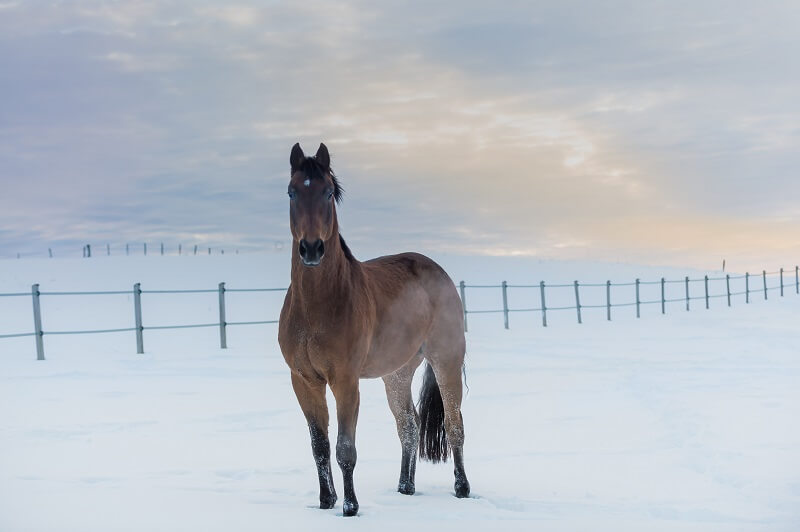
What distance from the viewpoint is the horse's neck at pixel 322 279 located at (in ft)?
14.3

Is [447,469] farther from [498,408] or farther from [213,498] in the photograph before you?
[498,408]

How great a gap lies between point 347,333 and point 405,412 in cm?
122

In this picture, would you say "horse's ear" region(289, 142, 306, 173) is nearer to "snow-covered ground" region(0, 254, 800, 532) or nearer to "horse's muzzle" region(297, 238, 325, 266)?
"horse's muzzle" region(297, 238, 325, 266)

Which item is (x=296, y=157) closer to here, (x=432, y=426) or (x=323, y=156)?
(x=323, y=156)

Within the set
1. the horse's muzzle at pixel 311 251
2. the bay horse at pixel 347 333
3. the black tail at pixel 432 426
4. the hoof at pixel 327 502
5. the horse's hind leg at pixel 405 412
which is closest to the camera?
the horse's muzzle at pixel 311 251

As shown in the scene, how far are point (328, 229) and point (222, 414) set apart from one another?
16.4 ft

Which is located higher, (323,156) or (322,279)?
(323,156)

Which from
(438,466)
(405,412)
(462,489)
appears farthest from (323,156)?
(438,466)

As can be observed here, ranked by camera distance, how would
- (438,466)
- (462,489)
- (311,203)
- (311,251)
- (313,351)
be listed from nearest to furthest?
(311,251)
(311,203)
(313,351)
(462,489)
(438,466)

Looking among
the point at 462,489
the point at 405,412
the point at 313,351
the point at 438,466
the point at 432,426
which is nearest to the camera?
the point at 313,351

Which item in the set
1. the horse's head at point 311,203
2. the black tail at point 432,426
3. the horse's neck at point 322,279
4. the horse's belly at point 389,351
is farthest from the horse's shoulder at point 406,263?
the horse's head at point 311,203

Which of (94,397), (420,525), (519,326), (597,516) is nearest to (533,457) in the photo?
(597,516)

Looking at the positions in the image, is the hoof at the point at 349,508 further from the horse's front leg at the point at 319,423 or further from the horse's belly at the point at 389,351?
the horse's belly at the point at 389,351

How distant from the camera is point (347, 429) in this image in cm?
438
